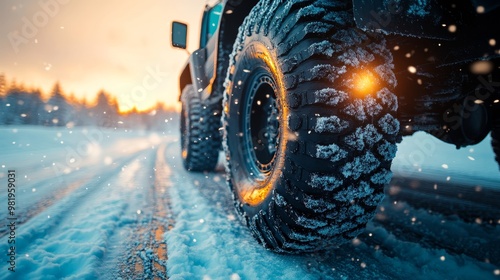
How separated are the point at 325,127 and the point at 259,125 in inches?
43.5

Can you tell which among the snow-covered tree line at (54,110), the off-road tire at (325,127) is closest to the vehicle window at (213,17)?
the off-road tire at (325,127)

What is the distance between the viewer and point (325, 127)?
1161 millimetres

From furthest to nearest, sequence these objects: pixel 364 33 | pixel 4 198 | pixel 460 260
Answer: pixel 4 198 → pixel 460 260 → pixel 364 33

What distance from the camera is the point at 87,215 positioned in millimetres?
2348

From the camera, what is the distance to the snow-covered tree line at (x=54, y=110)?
138 feet

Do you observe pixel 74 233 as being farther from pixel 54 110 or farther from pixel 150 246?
pixel 54 110

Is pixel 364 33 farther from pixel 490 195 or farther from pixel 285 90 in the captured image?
pixel 490 195

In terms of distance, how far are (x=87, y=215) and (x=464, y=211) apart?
12.6ft

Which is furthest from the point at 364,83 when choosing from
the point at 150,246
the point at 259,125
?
the point at 150,246

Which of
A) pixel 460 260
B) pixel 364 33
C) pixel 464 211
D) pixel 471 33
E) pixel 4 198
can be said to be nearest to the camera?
pixel 471 33

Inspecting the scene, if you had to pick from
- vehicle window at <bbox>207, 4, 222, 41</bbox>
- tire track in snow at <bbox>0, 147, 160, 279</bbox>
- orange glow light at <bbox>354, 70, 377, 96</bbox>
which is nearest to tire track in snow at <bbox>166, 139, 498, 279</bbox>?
tire track in snow at <bbox>0, 147, 160, 279</bbox>

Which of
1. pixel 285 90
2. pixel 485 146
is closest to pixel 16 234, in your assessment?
pixel 285 90

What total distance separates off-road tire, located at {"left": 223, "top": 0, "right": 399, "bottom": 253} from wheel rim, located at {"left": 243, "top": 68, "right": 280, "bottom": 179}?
1.68 feet

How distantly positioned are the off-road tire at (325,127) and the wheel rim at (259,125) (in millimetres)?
511
